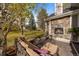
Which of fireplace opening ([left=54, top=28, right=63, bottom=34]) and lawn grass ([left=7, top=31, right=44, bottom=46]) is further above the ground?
fireplace opening ([left=54, top=28, right=63, bottom=34])

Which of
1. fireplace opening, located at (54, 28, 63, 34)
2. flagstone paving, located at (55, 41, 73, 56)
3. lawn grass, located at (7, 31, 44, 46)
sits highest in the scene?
fireplace opening, located at (54, 28, 63, 34)

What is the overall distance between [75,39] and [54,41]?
0.86 ft

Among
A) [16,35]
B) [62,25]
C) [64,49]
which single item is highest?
[62,25]

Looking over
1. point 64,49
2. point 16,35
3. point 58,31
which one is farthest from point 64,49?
point 16,35

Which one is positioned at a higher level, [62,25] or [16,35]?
[62,25]

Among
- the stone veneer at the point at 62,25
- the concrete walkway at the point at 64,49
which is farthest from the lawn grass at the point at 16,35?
the concrete walkway at the point at 64,49

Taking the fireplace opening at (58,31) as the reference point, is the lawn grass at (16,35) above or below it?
below

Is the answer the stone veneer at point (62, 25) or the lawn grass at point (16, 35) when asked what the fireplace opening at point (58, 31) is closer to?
the stone veneer at point (62, 25)

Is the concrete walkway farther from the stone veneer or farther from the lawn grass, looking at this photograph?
the lawn grass

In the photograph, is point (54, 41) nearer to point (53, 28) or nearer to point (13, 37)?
point (53, 28)

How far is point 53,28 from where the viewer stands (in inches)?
107

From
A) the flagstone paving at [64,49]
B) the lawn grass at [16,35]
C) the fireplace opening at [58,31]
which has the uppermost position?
the fireplace opening at [58,31]

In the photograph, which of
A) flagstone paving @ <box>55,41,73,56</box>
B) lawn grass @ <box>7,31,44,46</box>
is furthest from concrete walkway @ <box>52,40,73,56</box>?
lawn grass @ <box>7,31,44,46</box>

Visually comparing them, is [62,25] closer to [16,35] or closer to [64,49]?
[64,49]
